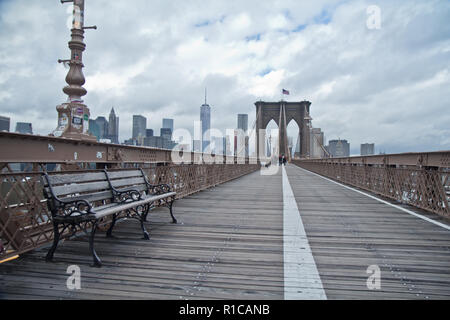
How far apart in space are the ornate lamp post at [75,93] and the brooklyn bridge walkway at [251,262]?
5.21m

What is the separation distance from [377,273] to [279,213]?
105 inches

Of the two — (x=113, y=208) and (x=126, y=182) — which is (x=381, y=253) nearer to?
(x=113, y=208)

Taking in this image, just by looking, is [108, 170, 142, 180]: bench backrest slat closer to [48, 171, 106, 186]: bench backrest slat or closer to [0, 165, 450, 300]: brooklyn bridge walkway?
[48, 171, 106, 186]: bench backrest slat

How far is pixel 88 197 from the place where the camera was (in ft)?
10.3

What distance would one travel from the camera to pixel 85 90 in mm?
9016

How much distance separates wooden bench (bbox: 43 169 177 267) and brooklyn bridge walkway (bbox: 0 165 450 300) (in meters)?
0.26

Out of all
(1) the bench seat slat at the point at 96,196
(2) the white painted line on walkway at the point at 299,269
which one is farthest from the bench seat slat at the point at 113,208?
(2) the white painted line on walkway at the point at 299,269

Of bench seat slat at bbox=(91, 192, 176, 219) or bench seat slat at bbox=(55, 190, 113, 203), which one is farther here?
bench seat slat at bbox=(55, 190, 113, 203)

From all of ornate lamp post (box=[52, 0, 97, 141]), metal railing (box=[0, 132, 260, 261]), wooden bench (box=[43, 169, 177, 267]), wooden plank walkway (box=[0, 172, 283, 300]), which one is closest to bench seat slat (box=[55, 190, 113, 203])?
wooden bench (box=[43, 169, 177, 267])

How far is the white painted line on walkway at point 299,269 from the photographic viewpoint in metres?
2.13

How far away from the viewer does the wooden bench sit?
2662 mm

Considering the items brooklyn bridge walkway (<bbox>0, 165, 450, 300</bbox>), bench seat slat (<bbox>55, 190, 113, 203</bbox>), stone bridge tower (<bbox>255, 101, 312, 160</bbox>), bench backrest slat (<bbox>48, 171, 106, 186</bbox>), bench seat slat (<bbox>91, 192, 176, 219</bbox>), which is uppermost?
stone bridge tower (<bbox>255, 101, 312, 160</bbox>)
